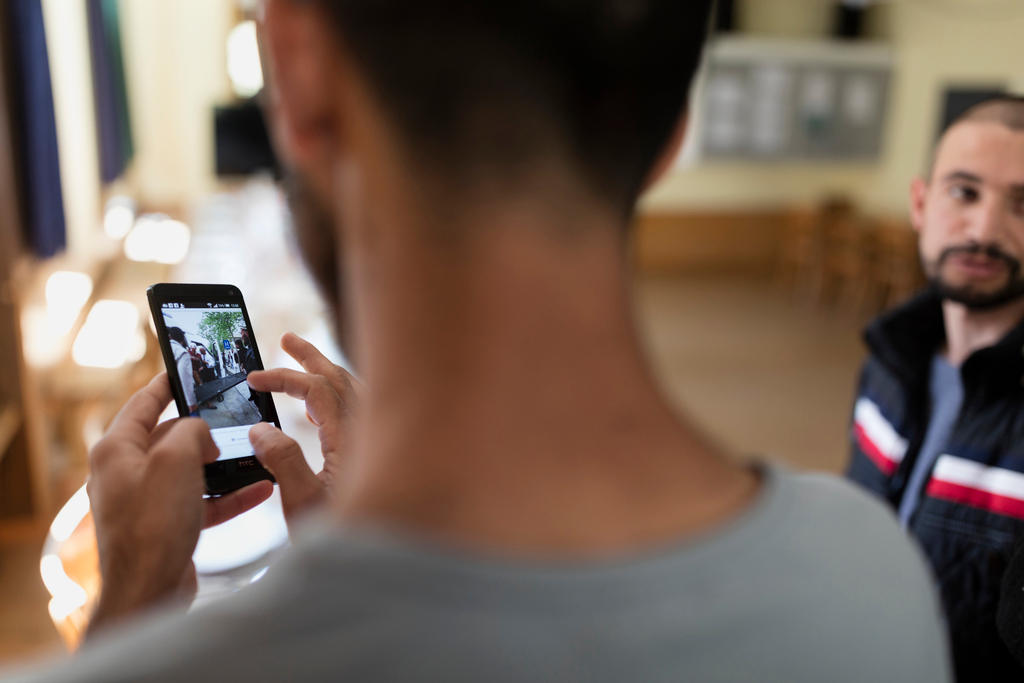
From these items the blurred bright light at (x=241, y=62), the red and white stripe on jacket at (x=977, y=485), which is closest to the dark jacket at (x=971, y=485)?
the red and white stripe on jacket at (x=977, y=485)

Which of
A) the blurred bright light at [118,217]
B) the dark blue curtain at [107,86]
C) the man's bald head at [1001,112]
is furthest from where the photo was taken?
the blurred bright light at [118,217]

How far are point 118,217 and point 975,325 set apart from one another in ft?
21.1

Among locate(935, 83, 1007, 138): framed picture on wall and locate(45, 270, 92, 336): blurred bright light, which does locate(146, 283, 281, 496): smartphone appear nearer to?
locate(45, 270, 92, 336): blurred bright light

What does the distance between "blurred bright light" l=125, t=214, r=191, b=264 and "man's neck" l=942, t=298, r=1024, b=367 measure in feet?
16.0

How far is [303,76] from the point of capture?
18.7 inches

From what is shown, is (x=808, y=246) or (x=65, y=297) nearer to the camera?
(x=65, y=297)

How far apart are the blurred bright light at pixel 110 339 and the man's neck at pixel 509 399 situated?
3.73 m


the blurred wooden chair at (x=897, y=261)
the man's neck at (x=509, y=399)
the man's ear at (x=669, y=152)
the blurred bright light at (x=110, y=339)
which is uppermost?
the man's ear at (x=669, y=152)

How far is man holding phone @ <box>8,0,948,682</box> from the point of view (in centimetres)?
41

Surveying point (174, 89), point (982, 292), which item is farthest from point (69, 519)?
point (174, 89)

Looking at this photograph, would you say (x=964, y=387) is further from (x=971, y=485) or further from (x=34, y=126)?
(x=34, y=126)

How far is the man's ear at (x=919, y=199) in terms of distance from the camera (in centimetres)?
160

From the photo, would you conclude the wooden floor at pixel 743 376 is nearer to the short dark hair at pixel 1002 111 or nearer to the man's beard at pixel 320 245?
the short dark hair at pixel 1002 111

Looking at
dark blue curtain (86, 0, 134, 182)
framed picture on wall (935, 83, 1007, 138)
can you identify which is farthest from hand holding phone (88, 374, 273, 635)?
framed picture on wall (935, 83, 1007, 138)
